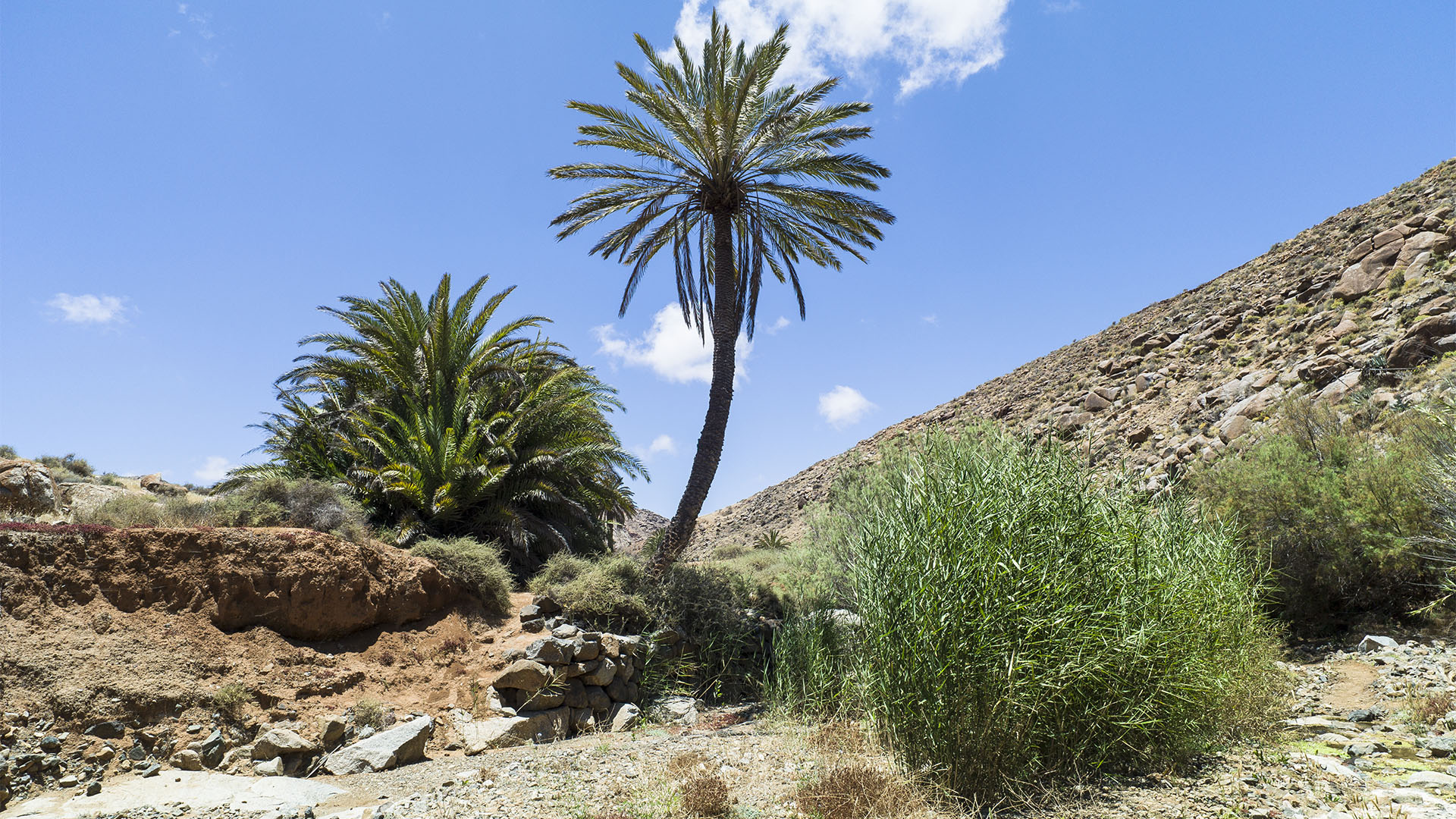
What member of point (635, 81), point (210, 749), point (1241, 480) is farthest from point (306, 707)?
point (1241, 480)

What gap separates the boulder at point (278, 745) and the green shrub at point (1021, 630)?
18.0ft

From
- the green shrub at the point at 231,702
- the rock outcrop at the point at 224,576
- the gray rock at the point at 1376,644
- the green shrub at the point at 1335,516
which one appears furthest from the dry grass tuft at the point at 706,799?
the gray rock at the point at 1376,644

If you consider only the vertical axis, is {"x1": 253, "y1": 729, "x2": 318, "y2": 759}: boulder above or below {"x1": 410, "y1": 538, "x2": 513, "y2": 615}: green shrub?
below

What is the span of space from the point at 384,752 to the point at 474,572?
350 centimetres

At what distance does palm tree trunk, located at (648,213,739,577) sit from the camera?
38.9 ft

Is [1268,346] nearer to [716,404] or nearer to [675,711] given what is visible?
[716,404]

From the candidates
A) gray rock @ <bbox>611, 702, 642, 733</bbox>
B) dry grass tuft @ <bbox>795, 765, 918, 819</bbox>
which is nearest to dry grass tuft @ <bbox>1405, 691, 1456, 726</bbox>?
dry grass tuft @ <bbox>795, 765, 918, 819</bbox>

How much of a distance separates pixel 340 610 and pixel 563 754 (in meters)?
3.79

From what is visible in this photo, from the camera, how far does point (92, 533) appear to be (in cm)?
724

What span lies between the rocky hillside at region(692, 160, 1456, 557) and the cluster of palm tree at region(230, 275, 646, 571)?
736 centimetres

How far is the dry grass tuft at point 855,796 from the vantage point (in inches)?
183

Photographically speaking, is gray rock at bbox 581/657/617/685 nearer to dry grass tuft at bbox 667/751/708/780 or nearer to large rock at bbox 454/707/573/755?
large rock at bbox 454/707/573/755

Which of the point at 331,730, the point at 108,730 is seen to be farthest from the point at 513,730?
the point at 108,730

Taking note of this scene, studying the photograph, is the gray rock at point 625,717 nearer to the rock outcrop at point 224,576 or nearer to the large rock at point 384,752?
the large rock at point 384,752
